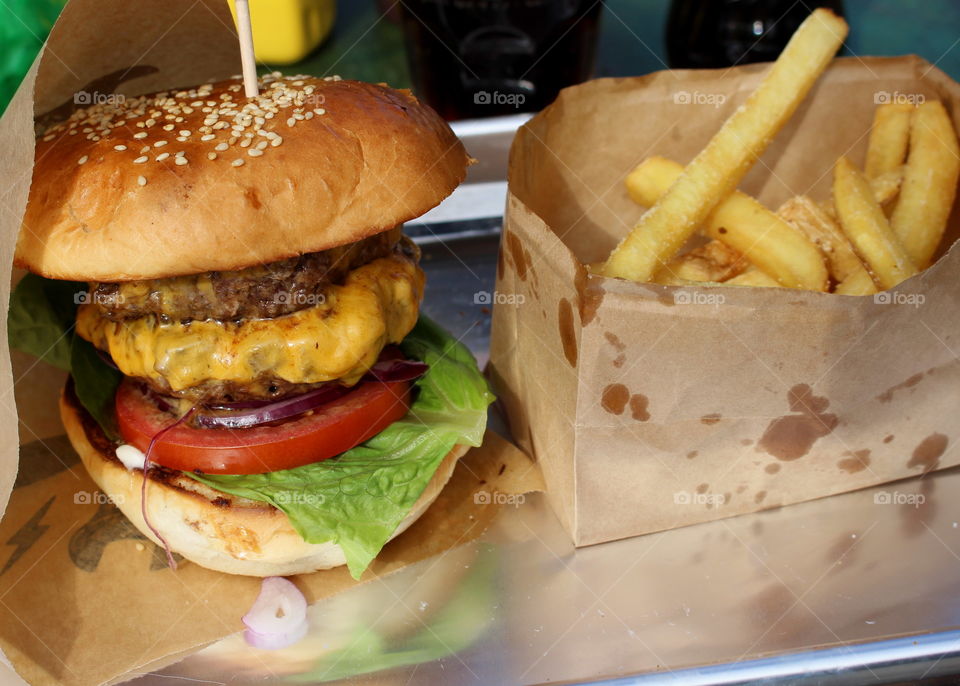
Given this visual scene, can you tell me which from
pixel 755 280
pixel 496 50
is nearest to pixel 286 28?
pixel 496 50

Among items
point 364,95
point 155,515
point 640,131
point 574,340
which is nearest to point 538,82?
point 640,131

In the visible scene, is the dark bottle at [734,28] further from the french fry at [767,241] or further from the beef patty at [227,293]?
the beef patty at [227,293]

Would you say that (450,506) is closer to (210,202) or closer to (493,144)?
(210,202)

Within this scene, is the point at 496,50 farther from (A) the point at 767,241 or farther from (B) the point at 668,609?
(B) the point at 668,609

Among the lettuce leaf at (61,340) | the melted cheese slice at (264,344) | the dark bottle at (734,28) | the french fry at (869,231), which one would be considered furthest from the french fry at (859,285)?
the dark bottle at (734,28)

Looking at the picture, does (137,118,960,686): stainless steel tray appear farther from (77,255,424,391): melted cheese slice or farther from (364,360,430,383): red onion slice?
(77,255,424,391): melted cheese slice
